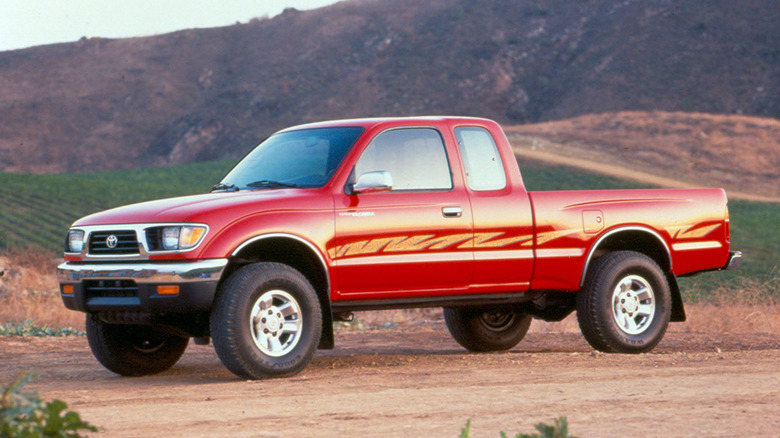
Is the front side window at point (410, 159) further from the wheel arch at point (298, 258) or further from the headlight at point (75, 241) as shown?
the headlight at point (75, 241)

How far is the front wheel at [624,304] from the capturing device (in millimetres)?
9648

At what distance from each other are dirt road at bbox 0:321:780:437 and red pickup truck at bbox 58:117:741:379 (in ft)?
1.22

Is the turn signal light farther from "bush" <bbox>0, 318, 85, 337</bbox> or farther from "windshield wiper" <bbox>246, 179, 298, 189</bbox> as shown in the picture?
"bush" <bbox>0, 318, 85, 337</bbox>

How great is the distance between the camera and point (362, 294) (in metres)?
8.55

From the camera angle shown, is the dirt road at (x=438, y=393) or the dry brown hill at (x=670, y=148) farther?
the dry brown hill at (x=670, y=148)

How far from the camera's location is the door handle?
28.8ft

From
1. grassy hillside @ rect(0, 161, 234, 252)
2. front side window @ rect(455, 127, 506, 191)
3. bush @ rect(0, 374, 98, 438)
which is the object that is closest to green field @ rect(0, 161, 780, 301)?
grassy hillside @ rect(0, 161, 234, 252)

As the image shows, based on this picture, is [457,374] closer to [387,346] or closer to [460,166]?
[460,166]

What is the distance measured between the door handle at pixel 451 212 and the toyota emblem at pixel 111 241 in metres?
2.50

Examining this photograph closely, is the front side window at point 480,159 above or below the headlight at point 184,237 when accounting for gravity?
above

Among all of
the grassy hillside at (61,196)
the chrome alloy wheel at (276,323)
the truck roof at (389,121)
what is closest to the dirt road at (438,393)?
the chrome alloy wheel at (276,323)

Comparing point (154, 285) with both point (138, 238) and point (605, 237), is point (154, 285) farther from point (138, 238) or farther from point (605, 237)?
point (605, 237)

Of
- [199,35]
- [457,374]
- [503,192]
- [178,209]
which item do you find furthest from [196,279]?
[199,35]

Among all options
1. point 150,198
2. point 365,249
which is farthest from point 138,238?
point 150,198
